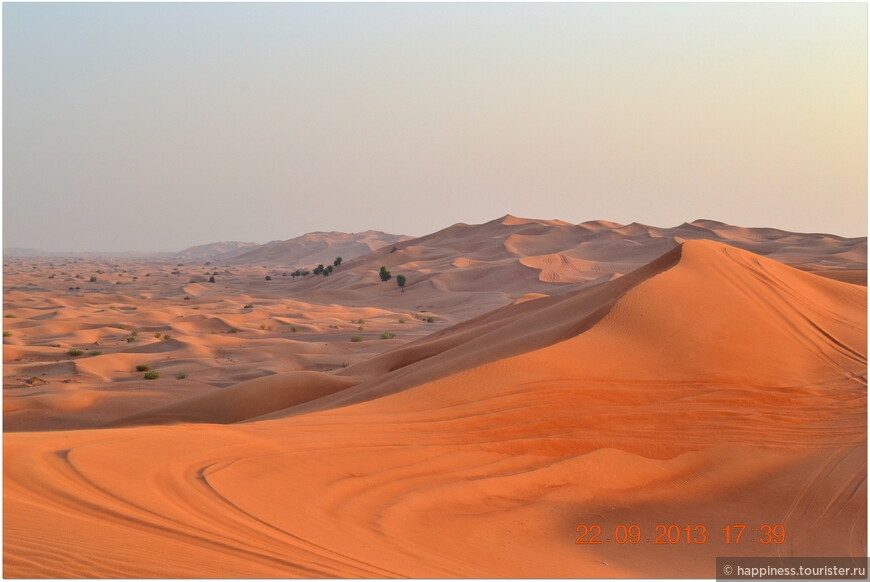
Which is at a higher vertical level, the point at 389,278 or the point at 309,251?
the point at 309,251

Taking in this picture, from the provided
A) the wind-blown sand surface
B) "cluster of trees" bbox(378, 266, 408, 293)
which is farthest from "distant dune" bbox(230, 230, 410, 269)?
the wind-blown sand surface

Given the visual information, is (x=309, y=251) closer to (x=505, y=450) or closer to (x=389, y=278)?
(x=389, y=278)

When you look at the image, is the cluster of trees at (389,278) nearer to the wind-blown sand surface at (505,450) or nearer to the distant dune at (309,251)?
the wind-blown sand surface at (505,450)

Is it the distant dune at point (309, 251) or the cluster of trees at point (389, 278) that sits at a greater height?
the distant dune at point (309, 251)

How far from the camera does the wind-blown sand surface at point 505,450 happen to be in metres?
5.21

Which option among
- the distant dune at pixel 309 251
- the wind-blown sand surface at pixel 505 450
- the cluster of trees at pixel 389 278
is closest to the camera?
the wind-blown sand surface at pixel 505 450

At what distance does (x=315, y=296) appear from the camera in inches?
2112

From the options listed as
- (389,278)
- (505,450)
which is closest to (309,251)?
(389,278)

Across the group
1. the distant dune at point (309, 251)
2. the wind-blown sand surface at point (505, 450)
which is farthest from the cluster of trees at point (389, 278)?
the distant dune at point (309, 251)

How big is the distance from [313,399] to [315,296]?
1550 inches

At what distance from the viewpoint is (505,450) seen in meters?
8.34

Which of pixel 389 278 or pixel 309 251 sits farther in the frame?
pixel 309 251

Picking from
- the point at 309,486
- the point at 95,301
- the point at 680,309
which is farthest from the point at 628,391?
the point at 95,301

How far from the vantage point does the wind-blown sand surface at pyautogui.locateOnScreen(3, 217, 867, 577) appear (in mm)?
5215
